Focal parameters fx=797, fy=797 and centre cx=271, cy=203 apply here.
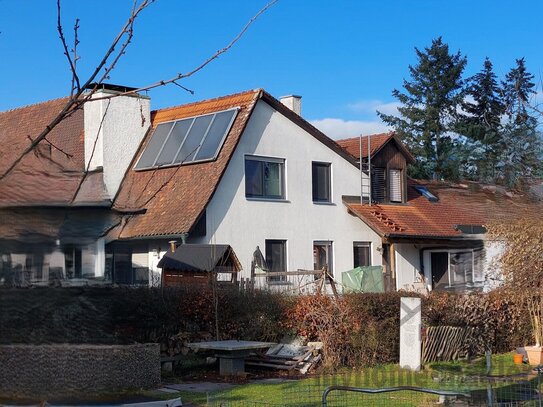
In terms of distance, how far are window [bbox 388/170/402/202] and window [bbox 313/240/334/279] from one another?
4.01 metres

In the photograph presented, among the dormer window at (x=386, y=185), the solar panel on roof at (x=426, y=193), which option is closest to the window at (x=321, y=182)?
the dormer window at (x=386, y=185)

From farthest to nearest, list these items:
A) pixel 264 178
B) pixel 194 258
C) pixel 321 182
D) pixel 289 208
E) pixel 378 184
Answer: pixel 378 184 → pixel 321 182 → pixel 289 208 → pixel 264 178 → pixel 194 258

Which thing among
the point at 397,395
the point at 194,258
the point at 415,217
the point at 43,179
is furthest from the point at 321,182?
the point at 43,179

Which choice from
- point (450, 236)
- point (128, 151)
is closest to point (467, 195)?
point (450, 236)

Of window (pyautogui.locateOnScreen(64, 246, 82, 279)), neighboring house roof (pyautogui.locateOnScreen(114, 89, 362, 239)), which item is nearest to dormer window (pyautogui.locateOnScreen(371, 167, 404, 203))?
neighboring house roof (pyautogui.locateOnScreen(114, 89, 362, 239))

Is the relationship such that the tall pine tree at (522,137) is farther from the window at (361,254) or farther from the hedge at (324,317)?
the window at (361,254)

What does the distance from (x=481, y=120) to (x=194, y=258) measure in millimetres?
42420

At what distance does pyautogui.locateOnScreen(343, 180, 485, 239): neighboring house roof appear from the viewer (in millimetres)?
27883

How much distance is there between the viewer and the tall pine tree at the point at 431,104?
187 feet

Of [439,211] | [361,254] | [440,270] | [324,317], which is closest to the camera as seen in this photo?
[324,317]

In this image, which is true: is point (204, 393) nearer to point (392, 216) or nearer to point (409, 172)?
point (392, 216)

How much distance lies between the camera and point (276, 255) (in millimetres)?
26078

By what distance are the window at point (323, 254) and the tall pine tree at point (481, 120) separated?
25.9 metres

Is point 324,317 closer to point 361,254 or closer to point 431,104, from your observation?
point 361,254
